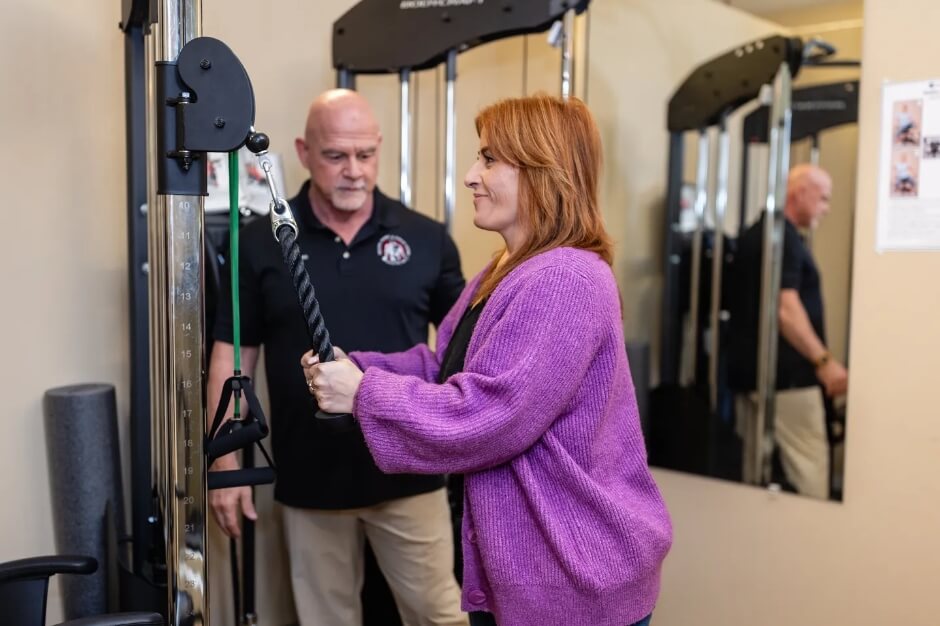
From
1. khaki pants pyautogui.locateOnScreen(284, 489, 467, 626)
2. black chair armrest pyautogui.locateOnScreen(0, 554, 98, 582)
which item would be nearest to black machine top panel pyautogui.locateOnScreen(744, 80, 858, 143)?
khaki pants pyautogui.locateOnScreen(284, 489, 467, 626)

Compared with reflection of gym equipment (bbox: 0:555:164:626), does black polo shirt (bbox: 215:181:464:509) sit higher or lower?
higher

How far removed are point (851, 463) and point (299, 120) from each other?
1.80 m

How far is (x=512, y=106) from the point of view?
4.49 ft

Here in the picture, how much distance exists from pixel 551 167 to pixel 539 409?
376mm

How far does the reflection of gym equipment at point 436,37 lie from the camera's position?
6.77ft

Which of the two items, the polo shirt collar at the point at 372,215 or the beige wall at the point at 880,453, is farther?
the beige wall at the point at 880,453

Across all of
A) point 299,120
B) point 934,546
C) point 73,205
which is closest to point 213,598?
point 73,205

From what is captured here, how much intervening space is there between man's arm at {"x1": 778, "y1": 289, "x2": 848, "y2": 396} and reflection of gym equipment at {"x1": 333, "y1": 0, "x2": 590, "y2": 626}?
902mm

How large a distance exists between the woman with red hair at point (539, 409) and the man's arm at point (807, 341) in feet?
3.88

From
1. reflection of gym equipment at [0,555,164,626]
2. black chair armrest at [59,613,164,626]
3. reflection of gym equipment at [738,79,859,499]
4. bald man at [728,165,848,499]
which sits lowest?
reflection of gym equipment at [0,555,164,626]

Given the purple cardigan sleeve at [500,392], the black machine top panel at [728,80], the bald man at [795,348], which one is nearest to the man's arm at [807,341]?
the bald man at [795,348]

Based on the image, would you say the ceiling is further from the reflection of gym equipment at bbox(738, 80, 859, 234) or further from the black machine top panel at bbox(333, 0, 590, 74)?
the black machine top panel at bbox(333, 0, 590, 74)

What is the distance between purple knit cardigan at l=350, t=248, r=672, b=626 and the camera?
47.8 inches

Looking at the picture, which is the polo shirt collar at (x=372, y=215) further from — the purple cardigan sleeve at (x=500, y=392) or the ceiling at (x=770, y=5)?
the ceiling at (x=770, y=5)
